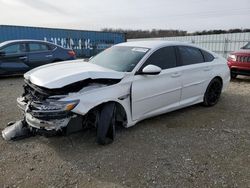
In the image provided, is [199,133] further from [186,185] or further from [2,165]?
[2,165]

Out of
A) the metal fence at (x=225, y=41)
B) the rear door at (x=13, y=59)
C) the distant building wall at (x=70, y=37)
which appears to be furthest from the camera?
the metal fence at (x=225, y=41)

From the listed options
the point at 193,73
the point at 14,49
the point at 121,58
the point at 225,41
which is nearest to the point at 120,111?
the point at 121,58

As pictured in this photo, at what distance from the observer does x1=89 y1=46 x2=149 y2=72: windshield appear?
→ 14.3 feet

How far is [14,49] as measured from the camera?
9.45m

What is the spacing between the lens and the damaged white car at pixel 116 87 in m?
3.54

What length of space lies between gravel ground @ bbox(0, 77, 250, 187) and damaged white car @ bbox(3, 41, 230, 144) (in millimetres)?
306

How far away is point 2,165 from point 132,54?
109 inches

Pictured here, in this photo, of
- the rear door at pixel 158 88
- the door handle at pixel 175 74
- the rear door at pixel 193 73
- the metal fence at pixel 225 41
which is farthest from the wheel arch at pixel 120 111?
the metal fence at pixel 225 41

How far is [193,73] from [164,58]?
0.84m

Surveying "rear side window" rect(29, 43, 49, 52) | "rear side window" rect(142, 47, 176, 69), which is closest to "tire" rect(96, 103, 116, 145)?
"rear side window" rect(142, 47, 176, 69)

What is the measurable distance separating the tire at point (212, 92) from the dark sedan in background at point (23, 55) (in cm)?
660

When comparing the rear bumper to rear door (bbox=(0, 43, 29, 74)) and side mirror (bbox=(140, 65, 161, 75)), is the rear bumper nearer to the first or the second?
side mirror (bbox=(140, 65, 161, 75))

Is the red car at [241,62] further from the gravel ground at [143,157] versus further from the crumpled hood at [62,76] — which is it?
the crumpled hood at [62,76]

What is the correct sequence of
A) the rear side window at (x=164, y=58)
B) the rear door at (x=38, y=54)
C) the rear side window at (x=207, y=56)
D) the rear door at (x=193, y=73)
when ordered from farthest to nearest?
the rear door at (x=38, y=54) < the rear side window at (x=207, y=56) < the rear door at (x=193, y=73) < the rear side window at (x=164, y=58)
